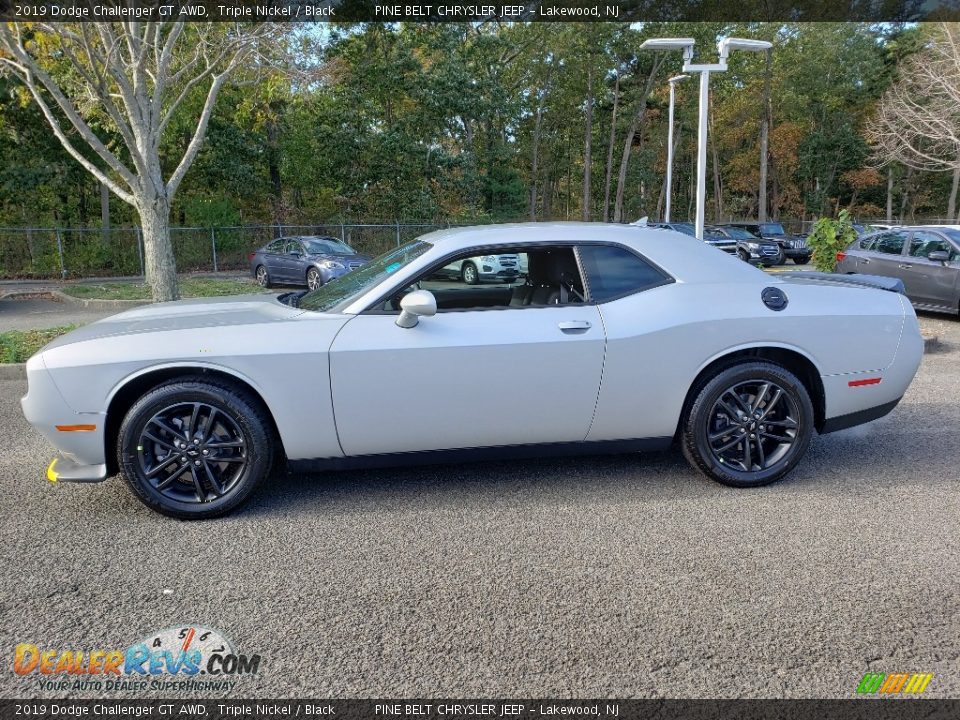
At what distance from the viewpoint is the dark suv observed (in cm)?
2711

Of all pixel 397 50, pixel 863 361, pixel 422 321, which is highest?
pixel 397 50

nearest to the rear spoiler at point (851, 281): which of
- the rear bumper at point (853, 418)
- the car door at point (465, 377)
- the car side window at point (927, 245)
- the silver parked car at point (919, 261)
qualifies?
the rear bumper at point (853, 418)

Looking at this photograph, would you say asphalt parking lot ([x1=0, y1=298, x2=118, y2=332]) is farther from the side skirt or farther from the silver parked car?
the silver parked car

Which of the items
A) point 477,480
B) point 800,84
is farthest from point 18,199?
point 800,84

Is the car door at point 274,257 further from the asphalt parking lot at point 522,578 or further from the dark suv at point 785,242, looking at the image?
the dark suv at point 785,242

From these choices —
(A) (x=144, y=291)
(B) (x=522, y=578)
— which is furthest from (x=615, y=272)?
(A) (x=144, y=291)

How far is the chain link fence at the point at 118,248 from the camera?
69.7 ft

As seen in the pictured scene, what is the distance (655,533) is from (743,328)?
4.35 feet

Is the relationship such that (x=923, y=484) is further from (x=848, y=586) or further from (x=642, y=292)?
(x=642, y=292)

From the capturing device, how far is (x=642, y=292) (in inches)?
160

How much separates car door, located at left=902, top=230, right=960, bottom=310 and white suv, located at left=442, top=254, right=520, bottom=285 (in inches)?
360

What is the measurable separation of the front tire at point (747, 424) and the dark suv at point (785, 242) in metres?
23.9

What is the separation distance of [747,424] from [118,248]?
23407 mm

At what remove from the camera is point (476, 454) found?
396 cm
